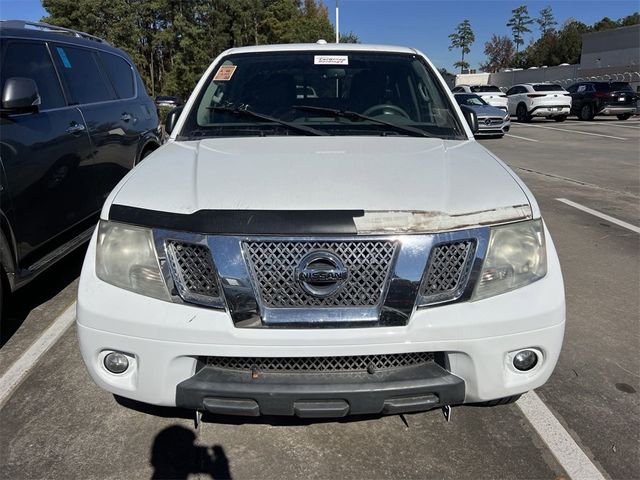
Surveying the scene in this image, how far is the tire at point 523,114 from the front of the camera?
25.0 m

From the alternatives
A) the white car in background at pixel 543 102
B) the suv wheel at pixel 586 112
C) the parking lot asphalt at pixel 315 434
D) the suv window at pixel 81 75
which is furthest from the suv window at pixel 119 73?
the suv wheel at pixel 586 112

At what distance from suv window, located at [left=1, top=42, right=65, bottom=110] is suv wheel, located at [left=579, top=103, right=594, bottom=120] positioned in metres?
25.6

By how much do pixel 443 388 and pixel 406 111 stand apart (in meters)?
2.04

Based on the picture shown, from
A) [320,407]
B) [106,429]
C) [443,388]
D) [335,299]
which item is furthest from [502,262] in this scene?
[106,429]

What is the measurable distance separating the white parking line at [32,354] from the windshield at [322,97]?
5.44 ft

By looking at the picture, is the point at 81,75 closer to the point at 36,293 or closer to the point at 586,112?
the point at 36,293

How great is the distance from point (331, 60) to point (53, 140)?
2114mm

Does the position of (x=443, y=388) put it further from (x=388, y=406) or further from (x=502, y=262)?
(x=502, y=262)

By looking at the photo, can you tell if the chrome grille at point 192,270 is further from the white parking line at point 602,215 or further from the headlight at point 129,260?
the white parking line at point 602,215

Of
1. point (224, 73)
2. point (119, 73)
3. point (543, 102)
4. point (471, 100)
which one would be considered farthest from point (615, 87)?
point (224, 73)

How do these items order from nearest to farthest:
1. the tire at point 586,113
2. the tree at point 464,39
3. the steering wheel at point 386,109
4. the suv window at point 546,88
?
the steering wheel at point 386,109, the suv window at point 546,88, the tire at point 586,113, the tree at point 464,39

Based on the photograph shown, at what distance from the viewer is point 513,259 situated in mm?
2191

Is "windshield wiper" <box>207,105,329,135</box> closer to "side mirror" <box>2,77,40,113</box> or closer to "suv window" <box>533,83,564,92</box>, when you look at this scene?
"side mirror" <box>2,77,40,113</box>

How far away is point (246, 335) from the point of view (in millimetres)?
2012
